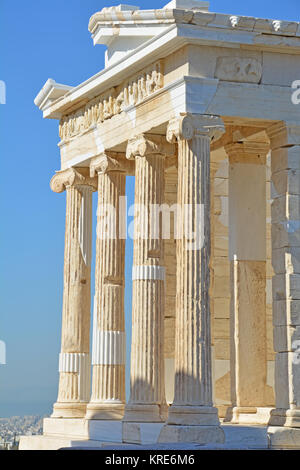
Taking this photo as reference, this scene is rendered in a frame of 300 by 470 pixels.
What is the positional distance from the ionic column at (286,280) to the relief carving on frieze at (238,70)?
1.36m

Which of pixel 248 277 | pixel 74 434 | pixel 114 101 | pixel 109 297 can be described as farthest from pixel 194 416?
pixel 114 101

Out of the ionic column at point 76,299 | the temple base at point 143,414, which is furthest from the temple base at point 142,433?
the ionic column at point 76,299

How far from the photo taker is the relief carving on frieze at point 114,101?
93.5ft

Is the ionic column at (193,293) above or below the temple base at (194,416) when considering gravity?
above

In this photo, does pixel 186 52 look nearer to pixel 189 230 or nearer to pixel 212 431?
pixel 189 230

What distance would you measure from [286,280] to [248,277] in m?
3.01

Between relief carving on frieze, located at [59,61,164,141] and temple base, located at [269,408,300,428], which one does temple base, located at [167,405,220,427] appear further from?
relief carving on frieze, located at [59,61,164,141]

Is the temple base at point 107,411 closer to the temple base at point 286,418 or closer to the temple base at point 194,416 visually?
the temple base at point 194,416

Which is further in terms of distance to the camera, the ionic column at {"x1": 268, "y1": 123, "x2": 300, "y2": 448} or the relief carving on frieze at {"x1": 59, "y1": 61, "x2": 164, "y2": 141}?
the relief carving on frieze at {"x1": 59, "y1": 61, "x2": 164, "y2": 141}

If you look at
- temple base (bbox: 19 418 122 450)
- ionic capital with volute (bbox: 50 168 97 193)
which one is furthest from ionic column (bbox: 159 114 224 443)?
ionic capital with volute (bbox: 50 168 97 193)

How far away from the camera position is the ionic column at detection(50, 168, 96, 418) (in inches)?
1302

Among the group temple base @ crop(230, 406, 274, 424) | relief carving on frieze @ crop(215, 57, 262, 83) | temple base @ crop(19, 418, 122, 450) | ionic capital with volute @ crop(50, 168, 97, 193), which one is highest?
relief carving on frieze @ crop(215, 57, 262, 83)

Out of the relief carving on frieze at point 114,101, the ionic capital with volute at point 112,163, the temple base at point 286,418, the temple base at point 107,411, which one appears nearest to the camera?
the temple base at point 286,418

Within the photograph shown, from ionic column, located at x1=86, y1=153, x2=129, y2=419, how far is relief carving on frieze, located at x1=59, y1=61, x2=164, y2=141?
134 centimetres
